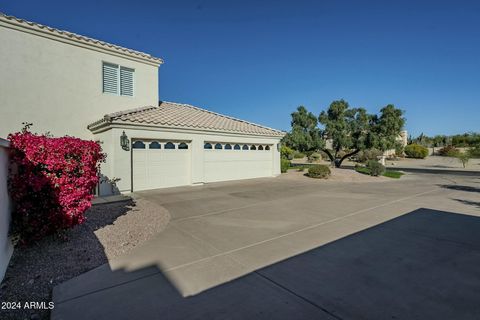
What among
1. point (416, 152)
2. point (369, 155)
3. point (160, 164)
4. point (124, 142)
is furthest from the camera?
point (416, 152)

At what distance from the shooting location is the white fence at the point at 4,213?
3732 millimetres

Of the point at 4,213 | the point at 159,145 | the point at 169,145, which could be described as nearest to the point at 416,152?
the point at 169,145

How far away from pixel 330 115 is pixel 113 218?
757 inches

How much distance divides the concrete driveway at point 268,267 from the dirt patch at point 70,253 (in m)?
0.28

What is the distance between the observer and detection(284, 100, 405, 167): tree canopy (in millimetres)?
20125

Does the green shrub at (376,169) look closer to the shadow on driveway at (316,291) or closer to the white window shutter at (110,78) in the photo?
the shadow on driveway at (316,291)

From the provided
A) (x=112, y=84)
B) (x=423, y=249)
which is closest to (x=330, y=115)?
(x=112, y=84)

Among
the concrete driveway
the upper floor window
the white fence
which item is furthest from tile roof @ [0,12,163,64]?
the concrete driveway

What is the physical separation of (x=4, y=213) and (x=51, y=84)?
9.33 metres

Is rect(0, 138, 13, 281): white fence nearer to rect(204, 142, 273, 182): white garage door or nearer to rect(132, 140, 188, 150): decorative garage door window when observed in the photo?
rect(132, 140, 188, 150): decorative garage door window

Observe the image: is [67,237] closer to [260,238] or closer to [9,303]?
[9,303]

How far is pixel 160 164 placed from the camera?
12234 millimetres

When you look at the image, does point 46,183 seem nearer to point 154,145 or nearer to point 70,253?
point 70,253

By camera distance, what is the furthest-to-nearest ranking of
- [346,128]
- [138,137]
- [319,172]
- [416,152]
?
1. [416,152]
2. [346,128]
3. [319,172]
4. [138,137]
